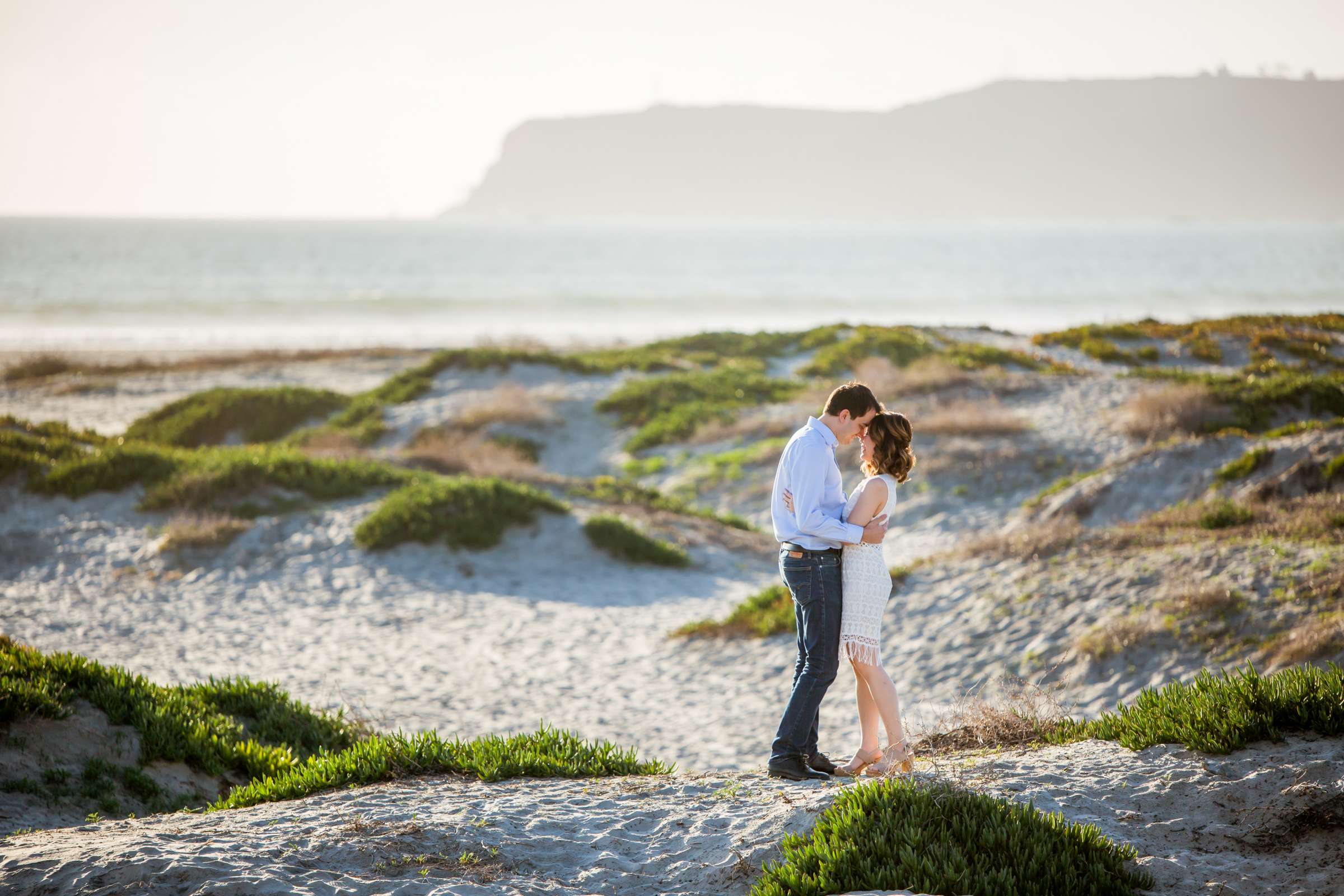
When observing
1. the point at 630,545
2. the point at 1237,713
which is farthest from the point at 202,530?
the point at 1237,713

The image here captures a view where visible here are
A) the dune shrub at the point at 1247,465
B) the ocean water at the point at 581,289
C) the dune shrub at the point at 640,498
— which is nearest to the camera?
the dune shrub at the point at 1247,465

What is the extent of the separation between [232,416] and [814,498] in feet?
78.5

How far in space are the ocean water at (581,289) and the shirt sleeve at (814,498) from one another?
4849 cm

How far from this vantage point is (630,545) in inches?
657

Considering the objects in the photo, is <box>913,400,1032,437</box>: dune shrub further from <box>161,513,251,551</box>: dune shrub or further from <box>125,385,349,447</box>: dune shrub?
<box>125,385,349,447</box>: dune shrub

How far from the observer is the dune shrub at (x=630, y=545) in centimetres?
1656

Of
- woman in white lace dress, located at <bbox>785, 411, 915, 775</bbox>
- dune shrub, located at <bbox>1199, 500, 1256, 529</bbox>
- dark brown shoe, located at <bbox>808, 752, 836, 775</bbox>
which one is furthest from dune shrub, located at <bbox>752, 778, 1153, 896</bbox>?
dune shrub, located at <bbox>1199, 500, 1256, 529</bbox>

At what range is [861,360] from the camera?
2991 centimetres

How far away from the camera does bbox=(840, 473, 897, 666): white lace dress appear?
6004 mm

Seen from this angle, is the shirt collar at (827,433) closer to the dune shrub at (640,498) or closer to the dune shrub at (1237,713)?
the dune shrub at (1237,713)

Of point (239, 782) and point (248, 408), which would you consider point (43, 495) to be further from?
point (239, 782)

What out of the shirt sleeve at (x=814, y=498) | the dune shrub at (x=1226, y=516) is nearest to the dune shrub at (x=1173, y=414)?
the dune shrub at (x=1226, y=516)

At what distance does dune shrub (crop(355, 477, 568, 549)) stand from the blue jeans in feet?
35.7

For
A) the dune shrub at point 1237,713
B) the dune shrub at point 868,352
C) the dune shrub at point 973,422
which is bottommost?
the dune shrub at point 1237,713
